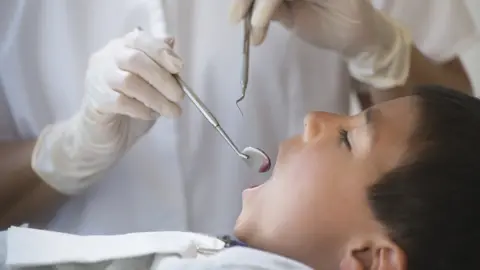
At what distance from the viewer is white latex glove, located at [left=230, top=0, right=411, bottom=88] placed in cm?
97

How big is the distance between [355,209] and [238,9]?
0.29 metres

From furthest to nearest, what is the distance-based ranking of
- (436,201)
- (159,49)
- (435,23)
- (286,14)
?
1. (435,23)
2. (286,14)
3. (159,49)
4. (436,201)

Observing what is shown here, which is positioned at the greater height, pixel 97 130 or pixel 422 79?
pixel 97 130

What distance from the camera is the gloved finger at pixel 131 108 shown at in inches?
35.3

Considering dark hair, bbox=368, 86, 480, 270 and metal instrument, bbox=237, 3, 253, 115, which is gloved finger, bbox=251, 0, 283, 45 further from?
dark hair, bbox=368, 86, 480, 270

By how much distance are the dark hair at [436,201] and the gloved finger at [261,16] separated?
23 cm

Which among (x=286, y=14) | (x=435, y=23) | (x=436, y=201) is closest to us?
(x=436, y=201)

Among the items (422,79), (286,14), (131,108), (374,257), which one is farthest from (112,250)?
(422,79)

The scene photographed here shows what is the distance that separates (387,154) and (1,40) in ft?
1.74

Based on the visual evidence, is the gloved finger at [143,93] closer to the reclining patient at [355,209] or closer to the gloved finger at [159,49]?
the gloved finger at [159,49]

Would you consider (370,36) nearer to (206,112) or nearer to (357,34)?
(357,34)

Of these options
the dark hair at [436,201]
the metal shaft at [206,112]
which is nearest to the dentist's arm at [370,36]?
the metal shaft at [206,112]

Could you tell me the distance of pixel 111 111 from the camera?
913 mm

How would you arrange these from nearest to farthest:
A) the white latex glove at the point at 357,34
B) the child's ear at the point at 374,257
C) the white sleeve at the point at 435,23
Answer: the child's ear at the point at 374,257 → the white latex glove at the point at 357,34 → the white sleeve at the point at 435,23
